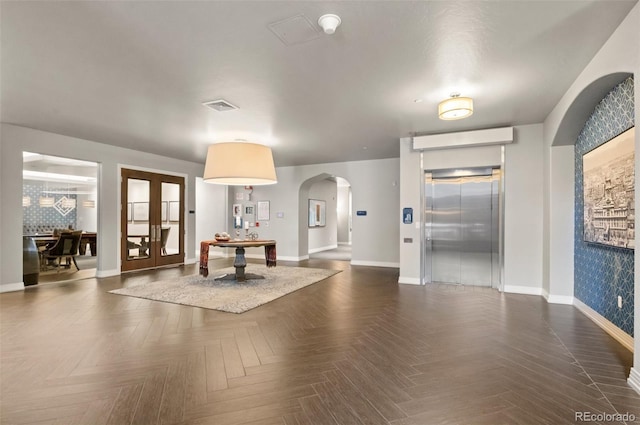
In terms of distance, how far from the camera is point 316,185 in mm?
11656

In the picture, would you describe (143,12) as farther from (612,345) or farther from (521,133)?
(521,133)

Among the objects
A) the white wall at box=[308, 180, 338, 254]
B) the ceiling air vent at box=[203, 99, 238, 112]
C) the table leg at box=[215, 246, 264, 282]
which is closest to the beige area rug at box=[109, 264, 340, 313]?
the table leg at box=[215, 246, 264, 282]

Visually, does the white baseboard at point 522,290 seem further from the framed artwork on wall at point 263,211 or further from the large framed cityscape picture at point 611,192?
the framed artwork on wall at point 263,211

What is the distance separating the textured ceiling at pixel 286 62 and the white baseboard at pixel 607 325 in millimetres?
2734

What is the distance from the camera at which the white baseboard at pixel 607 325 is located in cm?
310

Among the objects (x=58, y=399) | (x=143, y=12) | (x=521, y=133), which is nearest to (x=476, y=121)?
(x=521, y=133)

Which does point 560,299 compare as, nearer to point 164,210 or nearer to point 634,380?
point 634,380

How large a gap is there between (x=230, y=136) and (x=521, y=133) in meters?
5.14

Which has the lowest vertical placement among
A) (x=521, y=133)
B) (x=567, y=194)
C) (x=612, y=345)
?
(x=612, y=345)

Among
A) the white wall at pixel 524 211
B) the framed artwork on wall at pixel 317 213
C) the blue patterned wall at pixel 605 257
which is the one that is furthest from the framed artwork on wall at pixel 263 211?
the blue patterned wall at pixel 605 257

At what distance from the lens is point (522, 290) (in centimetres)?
534

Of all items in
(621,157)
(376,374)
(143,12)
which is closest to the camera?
(143,12)

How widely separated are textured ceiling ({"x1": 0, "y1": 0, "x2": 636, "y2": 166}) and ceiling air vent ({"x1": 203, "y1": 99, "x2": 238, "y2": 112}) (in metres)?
0.11

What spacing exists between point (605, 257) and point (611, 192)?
75cm
